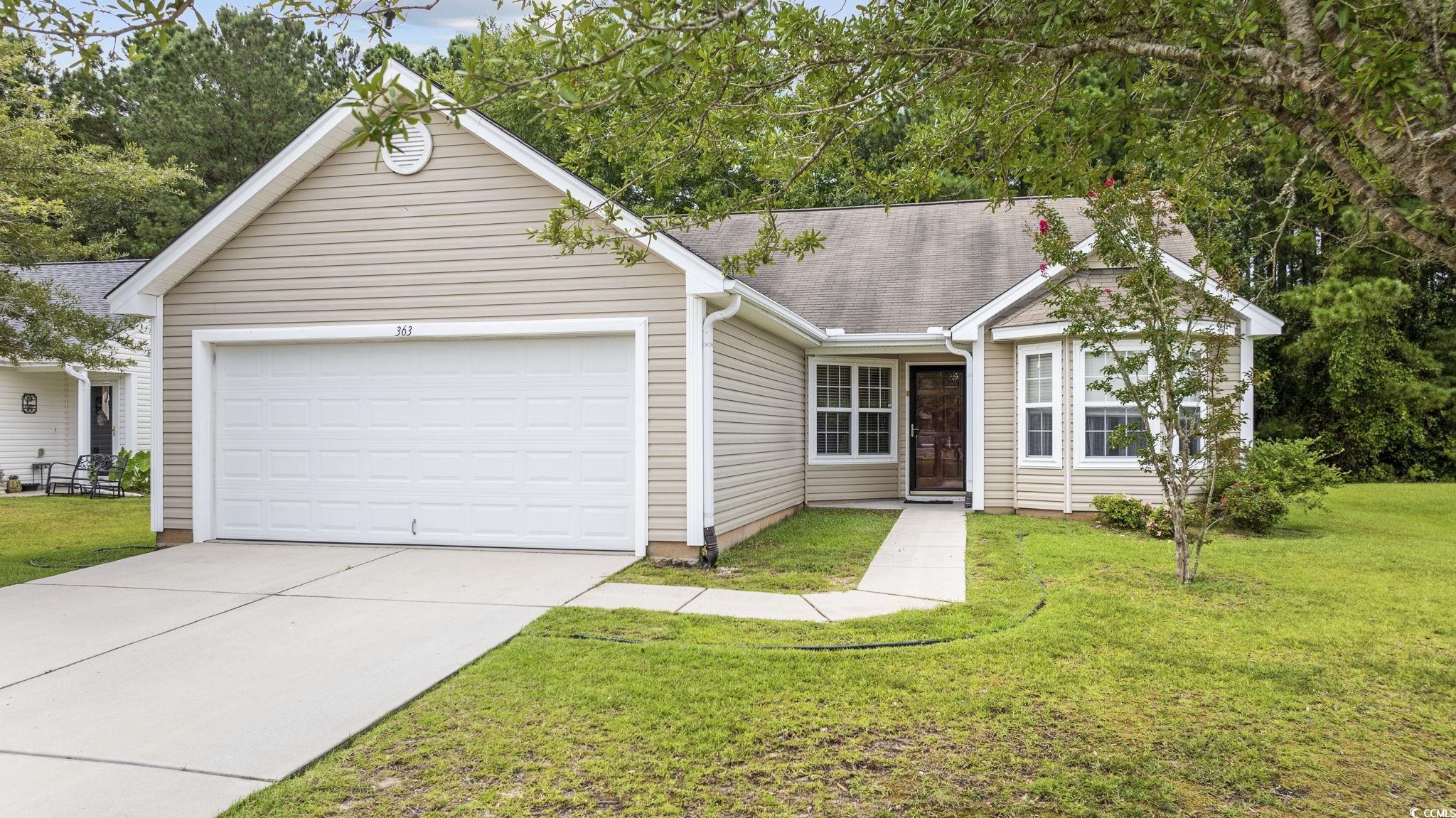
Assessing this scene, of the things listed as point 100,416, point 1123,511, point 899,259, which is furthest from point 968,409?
point 100,416

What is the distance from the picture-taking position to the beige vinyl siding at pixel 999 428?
39.1ft

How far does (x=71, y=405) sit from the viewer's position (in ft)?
58.8

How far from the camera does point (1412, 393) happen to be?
59.6ft

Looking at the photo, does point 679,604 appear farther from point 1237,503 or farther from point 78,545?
point 78,545

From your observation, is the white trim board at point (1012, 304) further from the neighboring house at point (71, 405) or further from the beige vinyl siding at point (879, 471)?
the neighboring house at point (71, 405)

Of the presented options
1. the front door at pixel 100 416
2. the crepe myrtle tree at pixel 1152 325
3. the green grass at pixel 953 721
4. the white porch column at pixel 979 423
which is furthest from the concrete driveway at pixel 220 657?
the front door at pixel 100 416

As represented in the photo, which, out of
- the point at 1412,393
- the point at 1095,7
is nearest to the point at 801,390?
the point at 1095,7

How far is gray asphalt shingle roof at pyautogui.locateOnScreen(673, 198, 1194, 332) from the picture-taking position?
1307 centimetres

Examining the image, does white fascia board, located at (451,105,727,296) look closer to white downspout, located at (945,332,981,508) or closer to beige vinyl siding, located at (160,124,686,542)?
beige vinyl siding, located at (160,124,686,542)

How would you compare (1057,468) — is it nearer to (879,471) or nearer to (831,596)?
(879,471)

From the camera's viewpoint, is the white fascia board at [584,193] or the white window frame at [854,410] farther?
the white window frame at [854,410]

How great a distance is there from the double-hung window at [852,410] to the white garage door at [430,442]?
5.10m

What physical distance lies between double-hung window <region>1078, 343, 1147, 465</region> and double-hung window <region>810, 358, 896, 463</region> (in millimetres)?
3151

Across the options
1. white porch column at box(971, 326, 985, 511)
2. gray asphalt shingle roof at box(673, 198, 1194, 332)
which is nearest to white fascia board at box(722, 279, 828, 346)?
gray asphalt shingle roof at box(673, 198, 1194, 332)
